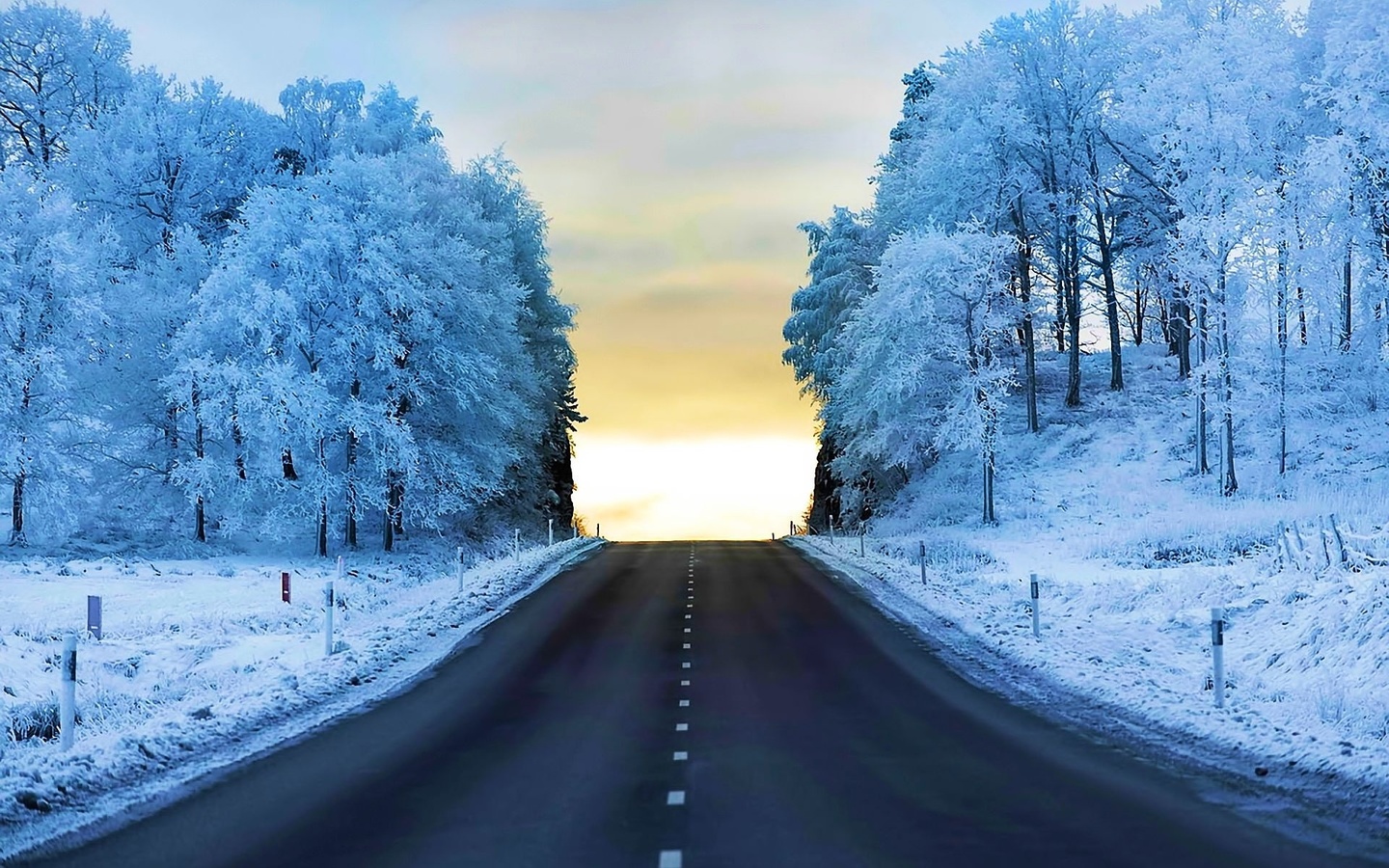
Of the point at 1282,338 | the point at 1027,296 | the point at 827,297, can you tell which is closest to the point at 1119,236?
the point at 1027,296

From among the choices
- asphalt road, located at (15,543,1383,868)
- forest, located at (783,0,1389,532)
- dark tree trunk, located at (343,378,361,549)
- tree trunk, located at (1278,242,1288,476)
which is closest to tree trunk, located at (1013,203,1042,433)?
forest, located at (783,0,1389,532)

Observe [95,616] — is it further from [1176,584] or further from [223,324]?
[1176,584]

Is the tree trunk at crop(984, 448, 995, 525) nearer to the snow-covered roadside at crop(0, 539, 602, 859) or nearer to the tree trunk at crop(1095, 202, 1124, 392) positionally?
the tree trunk at crop(1095, 202, 1124, 392)

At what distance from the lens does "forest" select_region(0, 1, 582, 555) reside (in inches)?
1401

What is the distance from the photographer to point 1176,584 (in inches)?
907

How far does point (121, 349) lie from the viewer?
40312 millimetres

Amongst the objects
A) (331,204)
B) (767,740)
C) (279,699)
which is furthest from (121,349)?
(767,740)

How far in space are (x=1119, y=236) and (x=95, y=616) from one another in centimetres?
4743

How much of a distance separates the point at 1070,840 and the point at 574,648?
1329 centimetres

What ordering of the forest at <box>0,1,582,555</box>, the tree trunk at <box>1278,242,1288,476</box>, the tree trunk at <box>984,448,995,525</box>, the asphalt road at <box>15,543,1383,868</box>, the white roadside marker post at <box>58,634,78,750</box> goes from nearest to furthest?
the asphalt road at <box>15,543,1383,868</box>
the white roadside marker post at <box>58,634,78,750</box>
the forest at <box>0,1,582,555</box>
the tree trunk at <box>1278,242,1288,476</box>
the tree trunk at <box>984,448,995,525</box>

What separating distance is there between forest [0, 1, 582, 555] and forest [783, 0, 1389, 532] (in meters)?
15.8

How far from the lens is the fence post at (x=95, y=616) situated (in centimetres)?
2002

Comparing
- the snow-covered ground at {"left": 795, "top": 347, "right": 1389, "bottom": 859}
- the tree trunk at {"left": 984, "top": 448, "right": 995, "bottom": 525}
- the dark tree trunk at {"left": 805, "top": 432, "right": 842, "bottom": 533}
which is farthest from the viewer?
the dark tree trunk at {"left": 805, "top": 432, "right": 842, "bottom": 533}

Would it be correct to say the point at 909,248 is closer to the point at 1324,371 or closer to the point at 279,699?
the point at 1324,371
